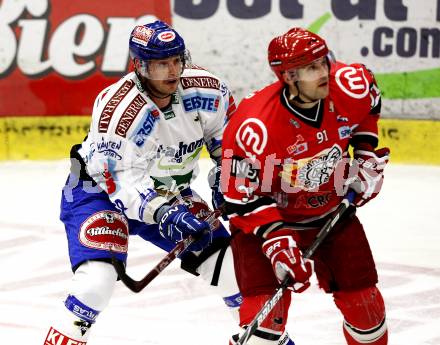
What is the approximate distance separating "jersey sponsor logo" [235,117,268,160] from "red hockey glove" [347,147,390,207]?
508mm

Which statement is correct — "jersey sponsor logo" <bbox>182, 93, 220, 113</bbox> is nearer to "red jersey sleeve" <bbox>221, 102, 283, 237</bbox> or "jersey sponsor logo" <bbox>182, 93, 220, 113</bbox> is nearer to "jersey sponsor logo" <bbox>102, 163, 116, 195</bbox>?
"jersey sponsor logo" <bbox>102, 163, 116, 195</bbox>

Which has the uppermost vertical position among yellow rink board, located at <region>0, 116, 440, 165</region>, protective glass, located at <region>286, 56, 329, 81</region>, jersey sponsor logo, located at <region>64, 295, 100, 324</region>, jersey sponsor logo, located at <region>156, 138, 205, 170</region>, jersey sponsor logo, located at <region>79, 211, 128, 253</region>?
protective glass, located at <region>286, 56, 329, 81</region>

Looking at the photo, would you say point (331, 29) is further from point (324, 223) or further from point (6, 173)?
point (324, 223)

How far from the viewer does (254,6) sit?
26.0 ft

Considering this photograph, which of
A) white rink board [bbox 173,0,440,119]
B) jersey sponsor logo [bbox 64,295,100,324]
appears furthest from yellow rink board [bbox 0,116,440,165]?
jersey sponsor logo [bbox 64,295,100,324]

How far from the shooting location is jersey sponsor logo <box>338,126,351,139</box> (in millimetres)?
3791

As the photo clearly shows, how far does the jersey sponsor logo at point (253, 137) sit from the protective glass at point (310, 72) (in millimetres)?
188

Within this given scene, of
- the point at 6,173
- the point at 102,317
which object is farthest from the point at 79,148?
the point at 6,173

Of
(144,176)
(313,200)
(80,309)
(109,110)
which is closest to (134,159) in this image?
(144,176)

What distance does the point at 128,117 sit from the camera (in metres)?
4.02

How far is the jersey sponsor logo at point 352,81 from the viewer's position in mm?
3814

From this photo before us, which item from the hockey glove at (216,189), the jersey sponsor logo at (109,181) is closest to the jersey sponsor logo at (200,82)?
the hockey glove at (216,189)

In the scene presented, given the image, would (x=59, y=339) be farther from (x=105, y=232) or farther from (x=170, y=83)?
(x=170, y=83)

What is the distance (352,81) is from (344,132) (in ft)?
0.59
